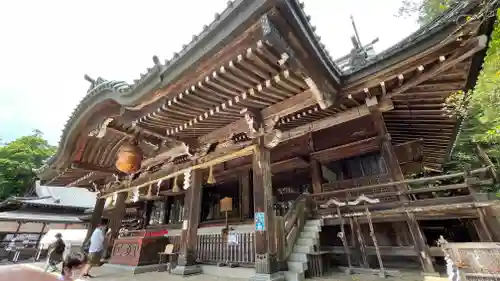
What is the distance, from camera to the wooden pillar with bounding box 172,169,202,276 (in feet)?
22.2

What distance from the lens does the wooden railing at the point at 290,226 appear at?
5.55 m

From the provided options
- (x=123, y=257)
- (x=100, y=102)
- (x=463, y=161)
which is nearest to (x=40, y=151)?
(x=123, y=257)

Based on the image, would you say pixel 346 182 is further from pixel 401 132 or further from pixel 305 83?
pixel 305 83

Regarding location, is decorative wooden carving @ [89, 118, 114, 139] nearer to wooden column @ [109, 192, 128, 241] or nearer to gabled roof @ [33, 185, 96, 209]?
wooden column @ [109, 192, 128, 241]

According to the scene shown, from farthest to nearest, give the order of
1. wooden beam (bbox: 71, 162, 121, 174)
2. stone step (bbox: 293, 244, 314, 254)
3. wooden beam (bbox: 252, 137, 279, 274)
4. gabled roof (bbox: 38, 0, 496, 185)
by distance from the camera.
→ wooden beam (bbox: 71, 162, 121, 174), stone step (bbox: 293, 244, 314, 254), wooden beam (bbox: 252, 137, 279, 274), gabled roof (bbox: 38, 0, 496, 185)

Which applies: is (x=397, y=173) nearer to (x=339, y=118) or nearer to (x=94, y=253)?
(x=339, y=118)

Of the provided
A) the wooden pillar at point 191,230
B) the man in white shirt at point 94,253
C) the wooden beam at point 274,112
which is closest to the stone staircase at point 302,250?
the wooden pillar at point 191,230

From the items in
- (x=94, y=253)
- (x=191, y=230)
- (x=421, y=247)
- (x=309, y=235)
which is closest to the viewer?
(x=421, y=247)

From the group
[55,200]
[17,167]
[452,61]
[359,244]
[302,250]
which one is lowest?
[302,250]

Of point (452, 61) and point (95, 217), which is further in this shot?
point (95, 217)

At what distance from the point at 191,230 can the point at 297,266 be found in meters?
3.40

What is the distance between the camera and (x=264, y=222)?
552cm

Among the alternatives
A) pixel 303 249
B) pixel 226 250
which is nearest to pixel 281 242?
pixel 303 249

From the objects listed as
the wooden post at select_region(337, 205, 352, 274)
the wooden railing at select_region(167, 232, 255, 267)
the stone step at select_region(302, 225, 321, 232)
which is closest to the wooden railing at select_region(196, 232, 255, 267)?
the wooden railing at select_region(167, 232, 255, 267)
